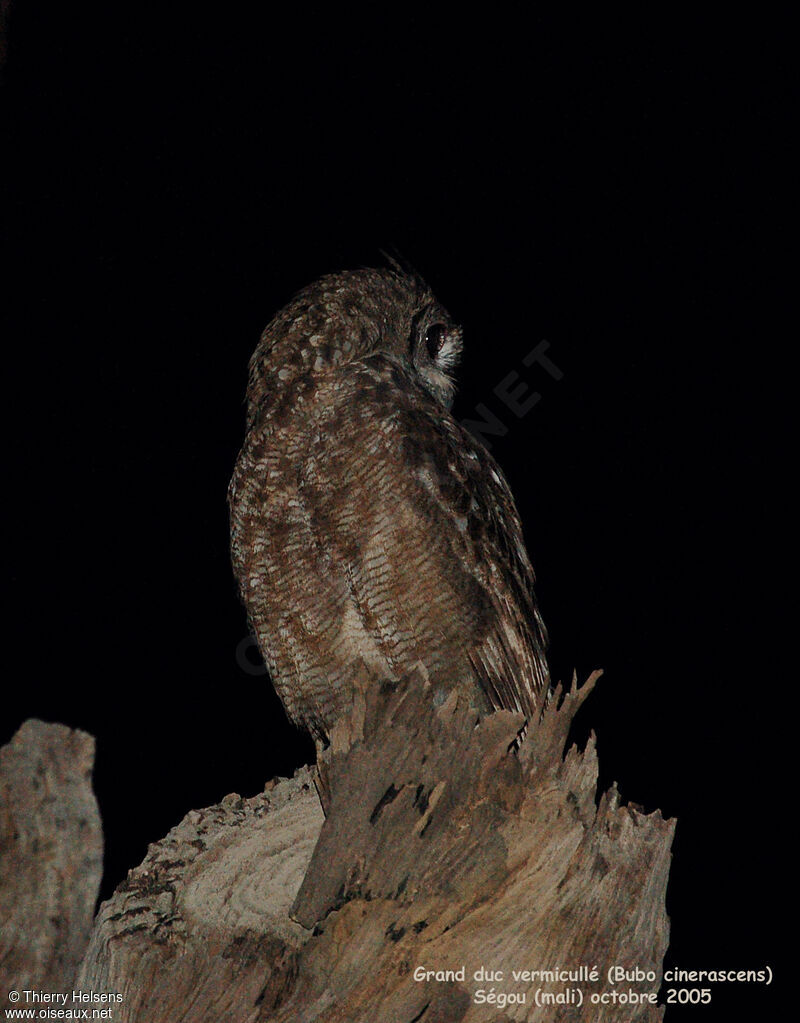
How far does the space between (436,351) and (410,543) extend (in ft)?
3.42

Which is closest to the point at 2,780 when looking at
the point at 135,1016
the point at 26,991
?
the point at 26,991

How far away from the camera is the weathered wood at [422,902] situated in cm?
175

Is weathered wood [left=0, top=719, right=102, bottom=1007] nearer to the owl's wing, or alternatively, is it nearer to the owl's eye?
the owl's wing

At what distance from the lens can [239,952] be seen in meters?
1.76

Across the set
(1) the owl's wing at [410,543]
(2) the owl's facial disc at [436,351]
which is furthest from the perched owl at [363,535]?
(2) the owl's facial disc at [436,351]

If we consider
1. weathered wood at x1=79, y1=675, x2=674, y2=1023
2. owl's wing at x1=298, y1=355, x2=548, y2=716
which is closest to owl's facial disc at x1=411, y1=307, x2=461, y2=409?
owl's wing at x1=298, y1=355, x2=548, y2=716

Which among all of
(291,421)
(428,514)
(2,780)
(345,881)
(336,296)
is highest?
(336,296)

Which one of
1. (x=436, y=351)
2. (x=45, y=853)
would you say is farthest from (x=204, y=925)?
(x=436, y=351)

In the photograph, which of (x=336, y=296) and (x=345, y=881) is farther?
(x=336, y=296)

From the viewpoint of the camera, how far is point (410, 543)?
8.28ft

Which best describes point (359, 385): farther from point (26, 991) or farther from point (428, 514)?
point (26, 991)

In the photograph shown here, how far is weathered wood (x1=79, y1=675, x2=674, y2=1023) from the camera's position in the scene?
1.75m

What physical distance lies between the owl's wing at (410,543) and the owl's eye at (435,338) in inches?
25.2

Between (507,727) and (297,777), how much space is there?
42.2 inches
